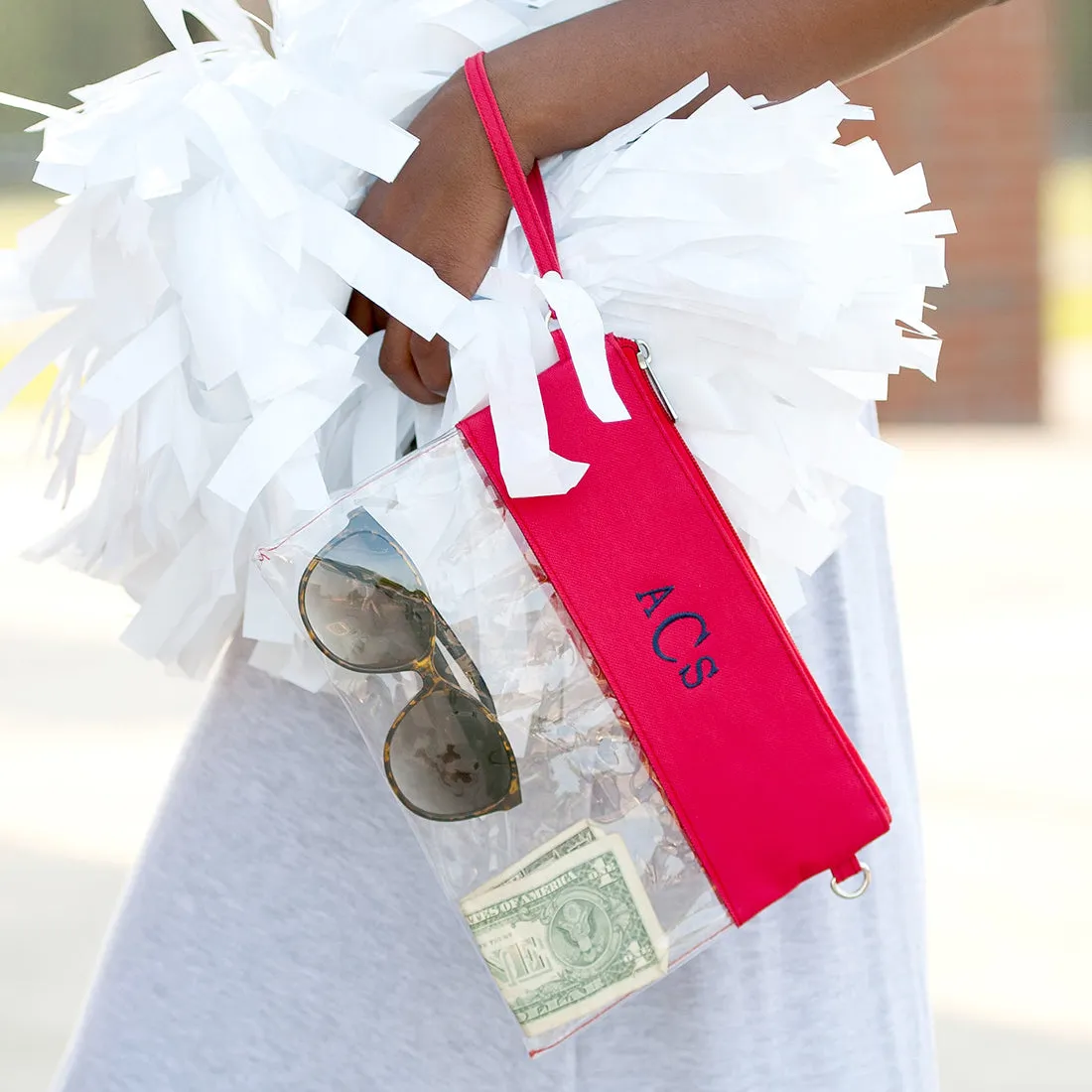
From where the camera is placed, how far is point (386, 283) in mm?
801

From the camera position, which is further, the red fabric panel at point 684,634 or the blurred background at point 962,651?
the blurred background at point 962,651

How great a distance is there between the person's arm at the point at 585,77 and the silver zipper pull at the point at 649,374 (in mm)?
98

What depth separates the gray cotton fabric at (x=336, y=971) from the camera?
3.01ft

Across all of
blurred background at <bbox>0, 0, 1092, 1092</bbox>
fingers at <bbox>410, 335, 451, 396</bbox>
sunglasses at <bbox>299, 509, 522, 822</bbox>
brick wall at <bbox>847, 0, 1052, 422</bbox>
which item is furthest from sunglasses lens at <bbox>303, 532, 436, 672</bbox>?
brick wall at <bbox>847, 0, 1052, 422</bbox>

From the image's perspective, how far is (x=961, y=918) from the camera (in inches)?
107

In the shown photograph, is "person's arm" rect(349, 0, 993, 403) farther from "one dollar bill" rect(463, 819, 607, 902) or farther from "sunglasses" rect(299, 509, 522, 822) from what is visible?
"one dollar bill" rect(463, 819, 607, 902)

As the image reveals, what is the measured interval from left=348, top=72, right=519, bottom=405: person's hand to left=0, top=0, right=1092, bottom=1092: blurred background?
0.24m

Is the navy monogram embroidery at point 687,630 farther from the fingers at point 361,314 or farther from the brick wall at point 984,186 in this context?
the brick wall at point 984,186

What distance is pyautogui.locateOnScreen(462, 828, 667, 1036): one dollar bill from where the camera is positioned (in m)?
0.79

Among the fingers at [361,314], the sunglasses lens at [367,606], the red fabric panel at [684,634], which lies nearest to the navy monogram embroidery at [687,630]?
the red fabric panel at [684,634]

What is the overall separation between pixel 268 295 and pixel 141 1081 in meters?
0.49

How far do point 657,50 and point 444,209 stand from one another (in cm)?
14

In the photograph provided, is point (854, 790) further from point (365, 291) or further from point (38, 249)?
point (38, 249)

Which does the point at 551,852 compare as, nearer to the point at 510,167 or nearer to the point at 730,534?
the point at 730,534
